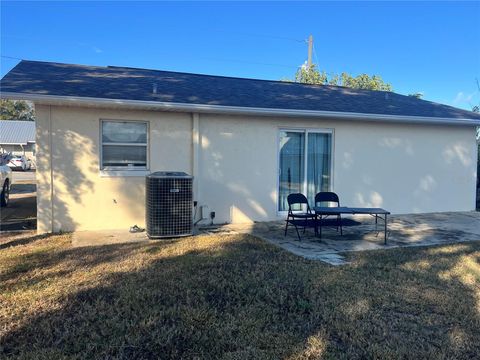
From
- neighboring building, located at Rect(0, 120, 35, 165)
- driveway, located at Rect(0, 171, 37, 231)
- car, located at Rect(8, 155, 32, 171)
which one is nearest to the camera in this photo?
driveway, located at Rect(0, 171, 37, 231)

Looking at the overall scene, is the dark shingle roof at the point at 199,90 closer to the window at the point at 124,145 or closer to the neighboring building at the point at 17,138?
the window at the point at 124,145

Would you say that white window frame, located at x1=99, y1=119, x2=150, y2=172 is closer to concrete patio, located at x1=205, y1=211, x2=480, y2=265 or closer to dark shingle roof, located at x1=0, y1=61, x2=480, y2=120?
dark shingle roof, located at x1=0, y1=61, x2=480, y2=120

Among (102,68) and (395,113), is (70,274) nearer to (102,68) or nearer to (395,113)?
(102,68)

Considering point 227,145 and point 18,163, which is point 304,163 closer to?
point 227,145

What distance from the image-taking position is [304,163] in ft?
33.8

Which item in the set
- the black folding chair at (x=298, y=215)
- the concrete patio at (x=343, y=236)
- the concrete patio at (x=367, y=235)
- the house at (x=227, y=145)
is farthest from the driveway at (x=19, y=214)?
the black folding chair at (x=298, y=215)

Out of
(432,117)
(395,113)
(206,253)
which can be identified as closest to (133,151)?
(206,253)

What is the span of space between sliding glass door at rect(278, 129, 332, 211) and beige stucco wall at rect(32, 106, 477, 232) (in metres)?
0.24

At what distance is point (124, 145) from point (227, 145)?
94.5 inches

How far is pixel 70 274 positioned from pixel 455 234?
25.3 ft

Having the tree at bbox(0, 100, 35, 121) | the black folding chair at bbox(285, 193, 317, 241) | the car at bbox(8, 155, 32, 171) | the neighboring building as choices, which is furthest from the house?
the tree at bbox(0, 100, 35, 121)

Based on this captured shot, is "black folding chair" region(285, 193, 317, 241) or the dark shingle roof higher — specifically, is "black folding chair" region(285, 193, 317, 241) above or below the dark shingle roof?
below

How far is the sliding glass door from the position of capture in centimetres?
1012

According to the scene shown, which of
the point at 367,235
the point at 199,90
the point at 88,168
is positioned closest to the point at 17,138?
the point at 199,90
